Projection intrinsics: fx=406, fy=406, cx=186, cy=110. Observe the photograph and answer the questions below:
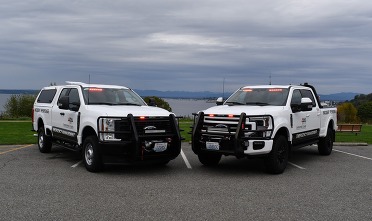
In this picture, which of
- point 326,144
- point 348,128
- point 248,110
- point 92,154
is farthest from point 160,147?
point 348,128

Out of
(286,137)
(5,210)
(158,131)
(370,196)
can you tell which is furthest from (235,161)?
(5,210)

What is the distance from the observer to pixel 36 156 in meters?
11.5

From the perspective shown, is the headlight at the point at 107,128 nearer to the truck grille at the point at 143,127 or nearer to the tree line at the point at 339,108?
the truck grille at the point at 143,127

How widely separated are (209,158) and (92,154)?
293 cm

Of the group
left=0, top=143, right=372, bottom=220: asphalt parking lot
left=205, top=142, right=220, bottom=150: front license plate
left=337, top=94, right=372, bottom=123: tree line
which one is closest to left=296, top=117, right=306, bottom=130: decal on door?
left=0, top=143, right=372, bottom=220: asphalt parking lot

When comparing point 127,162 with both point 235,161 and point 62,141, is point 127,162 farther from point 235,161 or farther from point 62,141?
point 235,161

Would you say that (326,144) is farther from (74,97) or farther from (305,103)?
(74,97)

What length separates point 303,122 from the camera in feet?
34.2

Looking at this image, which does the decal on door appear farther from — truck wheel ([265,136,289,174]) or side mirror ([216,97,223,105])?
side mirror ([216,97,223,105])

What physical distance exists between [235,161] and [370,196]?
4503mm

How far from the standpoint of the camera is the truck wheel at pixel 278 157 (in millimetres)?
8922

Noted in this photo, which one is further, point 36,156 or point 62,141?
point 36,156

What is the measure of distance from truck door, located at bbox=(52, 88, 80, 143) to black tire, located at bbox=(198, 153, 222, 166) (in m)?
3.11

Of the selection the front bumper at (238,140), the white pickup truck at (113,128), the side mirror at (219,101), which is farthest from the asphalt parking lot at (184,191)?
the side mirror at (219,101)
